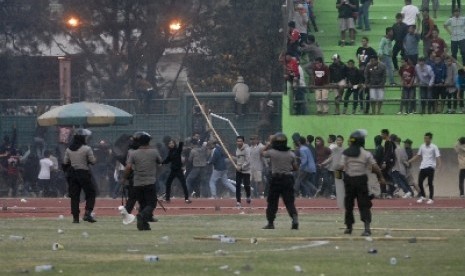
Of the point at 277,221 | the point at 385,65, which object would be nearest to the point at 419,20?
the point at 385,65

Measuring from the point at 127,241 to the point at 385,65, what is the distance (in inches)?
907

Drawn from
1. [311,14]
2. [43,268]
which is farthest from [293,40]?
[43,268]

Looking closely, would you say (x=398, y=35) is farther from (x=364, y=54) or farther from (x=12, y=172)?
(x=12, y=172)

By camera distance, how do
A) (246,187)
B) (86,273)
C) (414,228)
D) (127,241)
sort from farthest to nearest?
(246,187), (414,228), (127,241), (86,273)

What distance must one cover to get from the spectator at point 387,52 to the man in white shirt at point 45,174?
1006 centimetres

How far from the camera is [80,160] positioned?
28.2 m

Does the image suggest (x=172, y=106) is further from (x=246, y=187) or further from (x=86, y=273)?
(x=86, y=273)

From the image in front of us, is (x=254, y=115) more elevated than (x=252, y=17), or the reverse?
(x=252, y=17)

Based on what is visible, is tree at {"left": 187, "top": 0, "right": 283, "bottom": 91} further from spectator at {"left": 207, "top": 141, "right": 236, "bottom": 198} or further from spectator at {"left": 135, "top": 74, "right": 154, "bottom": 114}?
spectator at {"left": 207, "top": 141, "right": 236, "bottom": 198}

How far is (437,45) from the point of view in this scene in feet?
142

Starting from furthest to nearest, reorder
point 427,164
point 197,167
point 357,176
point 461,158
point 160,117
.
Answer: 1. point 160,117
2. point 197,167
3. point 461,158
4. point 427,164
5. point 357,176

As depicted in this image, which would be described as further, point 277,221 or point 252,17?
point 252,17

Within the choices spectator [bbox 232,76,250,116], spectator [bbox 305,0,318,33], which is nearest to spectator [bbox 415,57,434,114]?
spectator [bbox 305,0,318,33]

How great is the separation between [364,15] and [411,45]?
3619 millimetres
